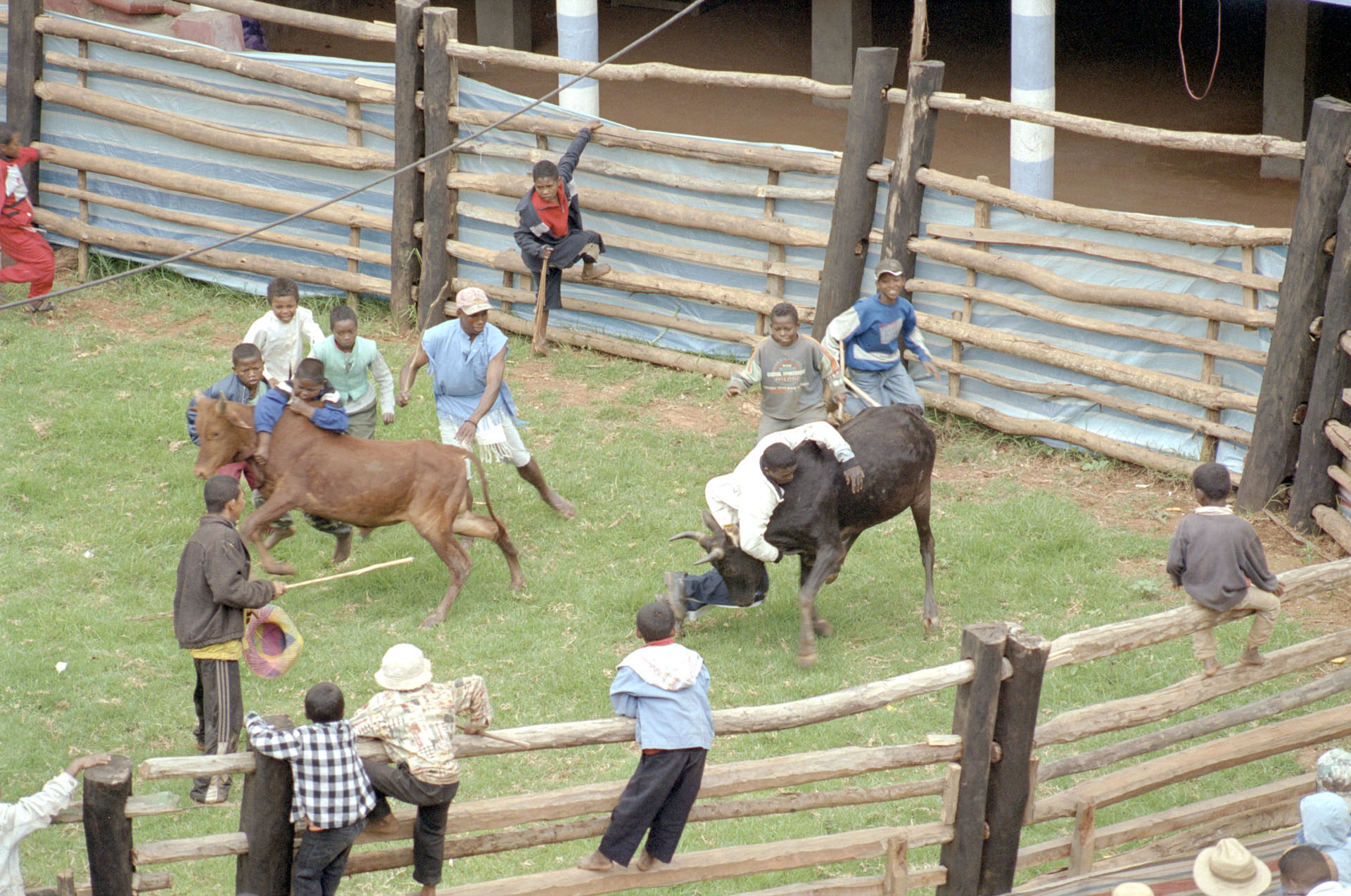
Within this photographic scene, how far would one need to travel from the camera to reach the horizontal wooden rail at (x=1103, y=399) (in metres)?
10.3

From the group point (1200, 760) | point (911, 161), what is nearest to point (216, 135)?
Answer: point (911, 161)

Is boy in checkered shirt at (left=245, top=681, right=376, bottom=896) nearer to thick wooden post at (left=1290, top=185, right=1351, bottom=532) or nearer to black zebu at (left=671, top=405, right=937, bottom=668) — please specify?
black zebu at (left=671, top=405, right=937, bottom=668)

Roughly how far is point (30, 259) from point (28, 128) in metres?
2.04

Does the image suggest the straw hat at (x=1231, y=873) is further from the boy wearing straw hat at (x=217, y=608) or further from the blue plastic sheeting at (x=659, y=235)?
the blue plastic sheeting at (x=659, y=235)

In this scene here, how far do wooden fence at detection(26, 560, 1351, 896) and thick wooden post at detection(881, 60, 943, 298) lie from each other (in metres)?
5.13

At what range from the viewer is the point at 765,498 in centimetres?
800

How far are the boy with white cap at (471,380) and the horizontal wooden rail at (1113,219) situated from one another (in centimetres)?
395

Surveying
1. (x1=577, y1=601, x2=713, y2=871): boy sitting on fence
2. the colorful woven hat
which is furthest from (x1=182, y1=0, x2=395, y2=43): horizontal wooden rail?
(x1=577, y1=601, x2=713, y2=871): boy sitting on fence

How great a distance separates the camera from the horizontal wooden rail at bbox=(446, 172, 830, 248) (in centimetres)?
1184

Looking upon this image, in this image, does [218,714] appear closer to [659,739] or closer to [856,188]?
[659,739]

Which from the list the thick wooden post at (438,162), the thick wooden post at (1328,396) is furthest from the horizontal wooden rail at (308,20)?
the thick wooden post at (1328,396)

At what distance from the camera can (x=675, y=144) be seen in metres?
12.1

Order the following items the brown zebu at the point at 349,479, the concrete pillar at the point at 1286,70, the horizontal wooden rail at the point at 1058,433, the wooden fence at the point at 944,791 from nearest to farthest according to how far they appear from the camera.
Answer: the wooden fence at the point at 944,791
the brown zebu at the point at 349,479
the horizontal wooden rail at the point at 1058,433
the concrete pillar at the point at 1286,70

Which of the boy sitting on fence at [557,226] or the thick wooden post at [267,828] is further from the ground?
the boy sitting on fence at [557,226]
